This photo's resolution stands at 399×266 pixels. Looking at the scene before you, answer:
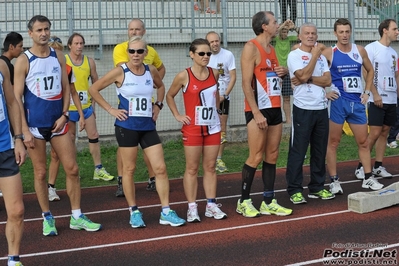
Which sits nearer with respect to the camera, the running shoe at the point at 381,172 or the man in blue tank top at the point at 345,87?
the man in blue tank top at the point at 345,87

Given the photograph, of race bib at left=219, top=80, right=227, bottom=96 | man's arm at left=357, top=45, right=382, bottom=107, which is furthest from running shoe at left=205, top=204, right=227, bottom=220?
race bib at left=219, top=80, right=227, bottom=96

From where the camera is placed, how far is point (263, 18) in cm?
775

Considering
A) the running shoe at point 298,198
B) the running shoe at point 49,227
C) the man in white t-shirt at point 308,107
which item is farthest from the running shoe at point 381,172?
the running shoe at point 49,227

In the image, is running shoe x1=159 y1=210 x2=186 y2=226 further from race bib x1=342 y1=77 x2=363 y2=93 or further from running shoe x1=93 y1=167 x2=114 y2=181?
running shoe x1=93 y1=167 x2=114 y2=181

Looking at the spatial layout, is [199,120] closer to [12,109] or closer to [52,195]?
[12,109]

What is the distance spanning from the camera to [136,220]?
296 inches

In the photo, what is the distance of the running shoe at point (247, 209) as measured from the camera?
7832 millimetres

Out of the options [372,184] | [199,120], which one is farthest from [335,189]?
[199,120]

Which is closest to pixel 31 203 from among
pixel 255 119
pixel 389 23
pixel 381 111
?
pixel 255 119

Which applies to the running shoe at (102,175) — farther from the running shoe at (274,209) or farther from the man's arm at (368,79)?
the man's arm at (368,79)

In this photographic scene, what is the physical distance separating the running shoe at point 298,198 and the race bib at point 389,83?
95.5 inches

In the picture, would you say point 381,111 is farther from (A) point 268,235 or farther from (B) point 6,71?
(B) point 6,71

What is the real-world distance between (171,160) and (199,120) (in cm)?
477

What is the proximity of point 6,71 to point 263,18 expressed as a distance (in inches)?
125
